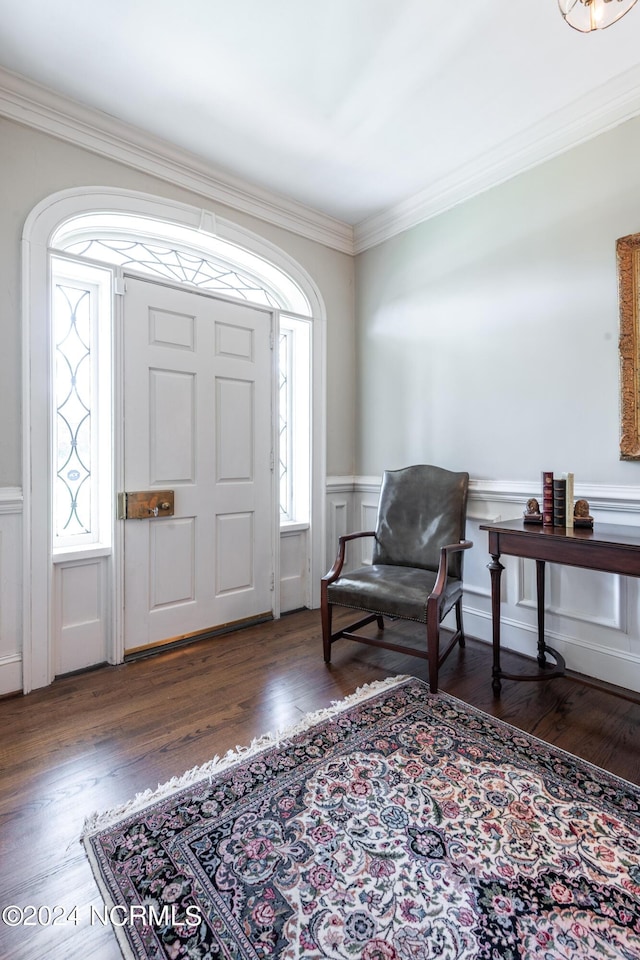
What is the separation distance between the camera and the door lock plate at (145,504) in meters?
2.66

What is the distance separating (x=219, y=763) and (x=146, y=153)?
317 cm

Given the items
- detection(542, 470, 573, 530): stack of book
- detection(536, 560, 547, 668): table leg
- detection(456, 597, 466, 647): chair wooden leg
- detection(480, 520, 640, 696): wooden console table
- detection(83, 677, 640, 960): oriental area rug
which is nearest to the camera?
detection(83, 677, 640, 960): oriental area rug

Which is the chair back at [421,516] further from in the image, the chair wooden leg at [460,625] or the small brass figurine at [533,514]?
the small brass figurine at [533,514]

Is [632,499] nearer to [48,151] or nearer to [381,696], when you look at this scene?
[381,696]

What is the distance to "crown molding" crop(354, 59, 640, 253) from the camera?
7.44ft

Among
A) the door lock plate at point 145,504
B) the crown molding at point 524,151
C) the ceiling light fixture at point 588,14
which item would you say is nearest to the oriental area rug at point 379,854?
the door lock plate at point 145,504

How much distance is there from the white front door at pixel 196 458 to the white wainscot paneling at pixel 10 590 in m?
0.54

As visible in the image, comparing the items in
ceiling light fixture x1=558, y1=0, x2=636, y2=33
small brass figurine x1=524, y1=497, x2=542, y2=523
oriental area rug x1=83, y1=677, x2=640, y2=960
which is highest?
ceiling light fixture x1=558, y1=0, x2=636, y2=33

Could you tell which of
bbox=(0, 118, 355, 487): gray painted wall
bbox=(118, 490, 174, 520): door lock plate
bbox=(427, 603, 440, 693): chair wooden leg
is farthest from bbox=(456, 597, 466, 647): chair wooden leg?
bbox=(0, 118, 355, 487): gray painted wall

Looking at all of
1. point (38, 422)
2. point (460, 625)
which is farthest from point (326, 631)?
point (38, 422)

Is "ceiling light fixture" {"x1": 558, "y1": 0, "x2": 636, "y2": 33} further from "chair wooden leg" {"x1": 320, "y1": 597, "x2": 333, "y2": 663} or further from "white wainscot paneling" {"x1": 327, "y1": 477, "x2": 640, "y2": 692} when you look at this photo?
"chair wooden leg" {"x1": 320, "y1": 597, "x2": 333, "y2": 663}

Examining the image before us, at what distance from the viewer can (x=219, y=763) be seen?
1.75 metres

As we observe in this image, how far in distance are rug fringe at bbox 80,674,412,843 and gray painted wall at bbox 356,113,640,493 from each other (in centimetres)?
157

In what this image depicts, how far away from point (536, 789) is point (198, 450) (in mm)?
2412
